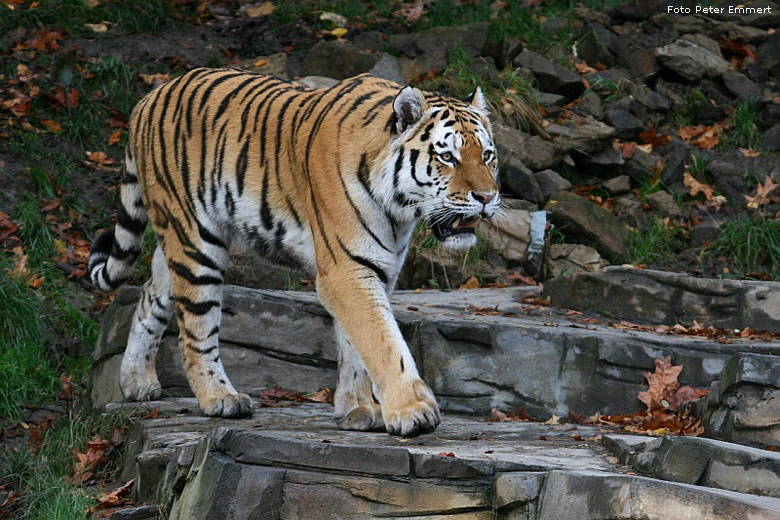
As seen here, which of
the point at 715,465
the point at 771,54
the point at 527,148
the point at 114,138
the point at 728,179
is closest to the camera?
the point at 715,465

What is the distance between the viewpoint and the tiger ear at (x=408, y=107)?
15.3 ft

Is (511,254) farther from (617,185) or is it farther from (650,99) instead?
(650,99)

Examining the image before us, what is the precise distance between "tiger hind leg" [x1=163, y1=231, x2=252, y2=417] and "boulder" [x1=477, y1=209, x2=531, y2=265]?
3422mm

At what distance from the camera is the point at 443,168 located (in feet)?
15.3

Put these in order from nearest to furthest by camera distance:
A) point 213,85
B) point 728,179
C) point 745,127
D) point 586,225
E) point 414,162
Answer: point 414,162 < point 213,85 < point 586,225 < point 728,179 < point 745,127

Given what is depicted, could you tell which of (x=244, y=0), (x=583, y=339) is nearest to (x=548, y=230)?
(x=583, y=339)

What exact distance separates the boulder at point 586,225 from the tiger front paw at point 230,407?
→ 4.27m

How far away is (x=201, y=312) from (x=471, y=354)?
1505 mm

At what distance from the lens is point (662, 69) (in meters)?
11.1

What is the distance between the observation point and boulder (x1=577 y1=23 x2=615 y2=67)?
436 inches

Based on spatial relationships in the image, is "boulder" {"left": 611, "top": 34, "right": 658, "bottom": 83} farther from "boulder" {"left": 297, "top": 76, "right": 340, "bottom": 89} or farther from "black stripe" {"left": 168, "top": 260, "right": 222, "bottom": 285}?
"black stripe" {"left": 168, "top": 260, "right": 222, "bottom": 285}

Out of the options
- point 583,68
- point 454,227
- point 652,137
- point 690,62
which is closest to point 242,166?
point 454,227

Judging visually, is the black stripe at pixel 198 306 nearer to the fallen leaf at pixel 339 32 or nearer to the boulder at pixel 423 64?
the boulder at pixel 423 64

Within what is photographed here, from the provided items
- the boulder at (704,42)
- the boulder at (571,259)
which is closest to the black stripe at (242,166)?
the boulder at (571,259)
